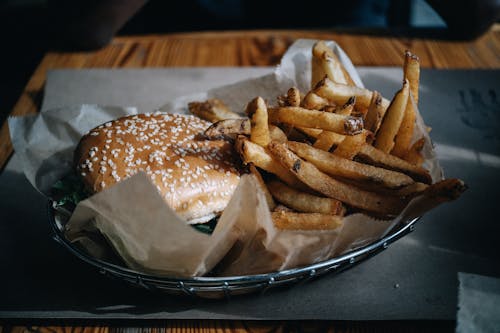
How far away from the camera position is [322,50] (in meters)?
1.72

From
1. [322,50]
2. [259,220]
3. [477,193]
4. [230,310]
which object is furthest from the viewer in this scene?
[477,193]

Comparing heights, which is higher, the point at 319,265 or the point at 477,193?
the point at 319,265

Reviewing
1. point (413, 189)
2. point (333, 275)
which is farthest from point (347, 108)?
point (333, 275)

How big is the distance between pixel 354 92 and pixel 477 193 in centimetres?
63

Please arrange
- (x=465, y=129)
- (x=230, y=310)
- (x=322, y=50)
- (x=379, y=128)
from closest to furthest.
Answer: (x=230, y=310) → (x=379, y=128) → (x=322, y=50) → (x=465, y=129)

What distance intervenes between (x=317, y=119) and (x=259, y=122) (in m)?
0.16

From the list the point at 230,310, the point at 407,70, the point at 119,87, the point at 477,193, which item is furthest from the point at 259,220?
the point at 119,87

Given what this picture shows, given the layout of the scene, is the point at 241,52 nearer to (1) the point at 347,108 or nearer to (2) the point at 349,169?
(1) the point at 347,108

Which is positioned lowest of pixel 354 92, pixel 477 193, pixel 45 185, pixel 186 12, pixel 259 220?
pixel 186 12

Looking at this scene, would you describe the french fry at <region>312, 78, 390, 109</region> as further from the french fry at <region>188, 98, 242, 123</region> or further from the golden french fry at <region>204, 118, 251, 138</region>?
the french fry at <region>188, 98, 242, 123</region>

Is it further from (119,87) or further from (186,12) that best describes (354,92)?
(186,12)

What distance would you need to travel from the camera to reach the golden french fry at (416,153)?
1581 millimetres

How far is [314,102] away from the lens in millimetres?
1552

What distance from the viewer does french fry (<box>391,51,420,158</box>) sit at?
→ 5.12 feet
